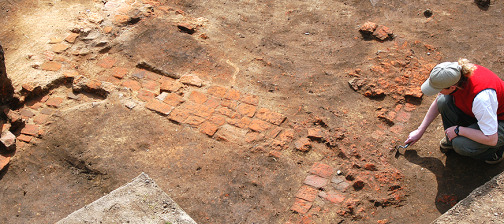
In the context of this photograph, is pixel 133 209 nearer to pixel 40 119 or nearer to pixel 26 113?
pixel 40 119

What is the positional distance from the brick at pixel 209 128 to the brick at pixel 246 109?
0.34 meters

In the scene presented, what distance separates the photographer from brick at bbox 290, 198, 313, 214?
3989 mm

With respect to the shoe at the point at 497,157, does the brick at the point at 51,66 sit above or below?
above

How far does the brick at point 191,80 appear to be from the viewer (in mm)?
5320

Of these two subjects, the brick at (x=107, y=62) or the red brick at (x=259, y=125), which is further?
the brick at (x=107, y=62)

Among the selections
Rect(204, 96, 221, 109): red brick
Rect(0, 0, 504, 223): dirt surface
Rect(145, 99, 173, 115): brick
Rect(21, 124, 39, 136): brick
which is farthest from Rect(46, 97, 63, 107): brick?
Rect(204, 96, 221, 109): red brick

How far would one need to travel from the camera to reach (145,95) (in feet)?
17.0

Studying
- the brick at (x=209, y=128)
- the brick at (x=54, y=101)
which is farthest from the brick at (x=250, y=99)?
the brick at (x=54, y=101)

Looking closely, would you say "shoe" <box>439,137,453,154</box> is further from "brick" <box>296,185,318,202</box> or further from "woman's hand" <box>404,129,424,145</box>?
"brick" <box>296,185,318,202</box>

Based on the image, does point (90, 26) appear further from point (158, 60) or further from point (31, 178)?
point (31, 178)

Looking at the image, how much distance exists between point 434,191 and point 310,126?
4.41 feet

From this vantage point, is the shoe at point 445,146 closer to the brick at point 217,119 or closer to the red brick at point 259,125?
the red brick at point 259,125

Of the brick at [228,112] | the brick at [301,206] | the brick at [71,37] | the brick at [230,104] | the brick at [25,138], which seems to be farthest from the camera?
the brick at [71,37]

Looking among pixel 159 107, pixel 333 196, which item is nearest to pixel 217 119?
pixel 159 107
